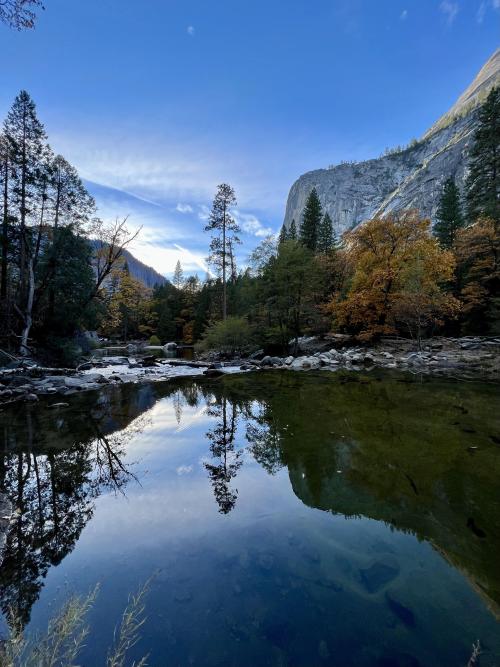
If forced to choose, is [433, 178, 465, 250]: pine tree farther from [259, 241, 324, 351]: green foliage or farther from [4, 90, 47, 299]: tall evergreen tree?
[4, 90, 47, 299]: tall evergreen tree

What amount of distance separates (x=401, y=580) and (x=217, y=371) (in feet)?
43.3

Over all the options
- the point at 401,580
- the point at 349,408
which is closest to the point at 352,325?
the point at 349,408

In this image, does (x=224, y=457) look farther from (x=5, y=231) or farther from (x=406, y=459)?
(x=5, y=231)

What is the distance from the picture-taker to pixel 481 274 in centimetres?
2175

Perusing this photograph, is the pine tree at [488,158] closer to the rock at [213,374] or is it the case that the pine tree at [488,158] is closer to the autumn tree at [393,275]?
the autumn tree at [393,275]

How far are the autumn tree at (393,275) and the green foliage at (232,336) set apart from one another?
7.09m

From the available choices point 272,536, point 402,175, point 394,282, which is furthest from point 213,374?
point 402,175

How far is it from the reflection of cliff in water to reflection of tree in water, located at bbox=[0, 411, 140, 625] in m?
2.55

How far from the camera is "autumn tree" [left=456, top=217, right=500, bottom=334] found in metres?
20.1

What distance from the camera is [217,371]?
50.2ft

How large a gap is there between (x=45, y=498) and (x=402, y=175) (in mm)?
179858

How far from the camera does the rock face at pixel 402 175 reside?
318 feet

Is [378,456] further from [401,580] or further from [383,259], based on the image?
[383,259]

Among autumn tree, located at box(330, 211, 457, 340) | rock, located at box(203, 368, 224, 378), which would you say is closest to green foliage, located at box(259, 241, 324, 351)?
autumn tree, located at box(330, 211, 457, 340)
